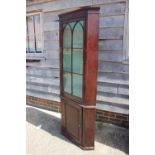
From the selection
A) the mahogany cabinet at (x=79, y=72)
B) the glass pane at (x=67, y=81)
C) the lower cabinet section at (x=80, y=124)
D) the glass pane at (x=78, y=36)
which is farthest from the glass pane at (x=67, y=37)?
the lower cabinet section at (x=80, y=124)

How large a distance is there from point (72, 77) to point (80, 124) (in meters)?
0.77

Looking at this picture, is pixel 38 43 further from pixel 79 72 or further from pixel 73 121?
pixel 73 121

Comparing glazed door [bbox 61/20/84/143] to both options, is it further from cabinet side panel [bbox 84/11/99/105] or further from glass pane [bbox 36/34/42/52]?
glass pane [bbox 36/34/42/52]

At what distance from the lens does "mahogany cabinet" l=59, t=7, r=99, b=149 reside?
9.91ft

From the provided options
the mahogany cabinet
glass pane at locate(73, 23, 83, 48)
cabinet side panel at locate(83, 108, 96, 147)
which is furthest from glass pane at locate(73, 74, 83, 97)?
glass pane at locate(73, 23, 83, 48)

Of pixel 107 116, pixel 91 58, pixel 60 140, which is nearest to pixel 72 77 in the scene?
pixel 91 58

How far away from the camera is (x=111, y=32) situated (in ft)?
13.1

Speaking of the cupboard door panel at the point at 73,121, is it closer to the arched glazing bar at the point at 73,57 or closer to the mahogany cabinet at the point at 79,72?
the mahogany cabinet at the point at 79,72

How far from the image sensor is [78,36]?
3254 mm
